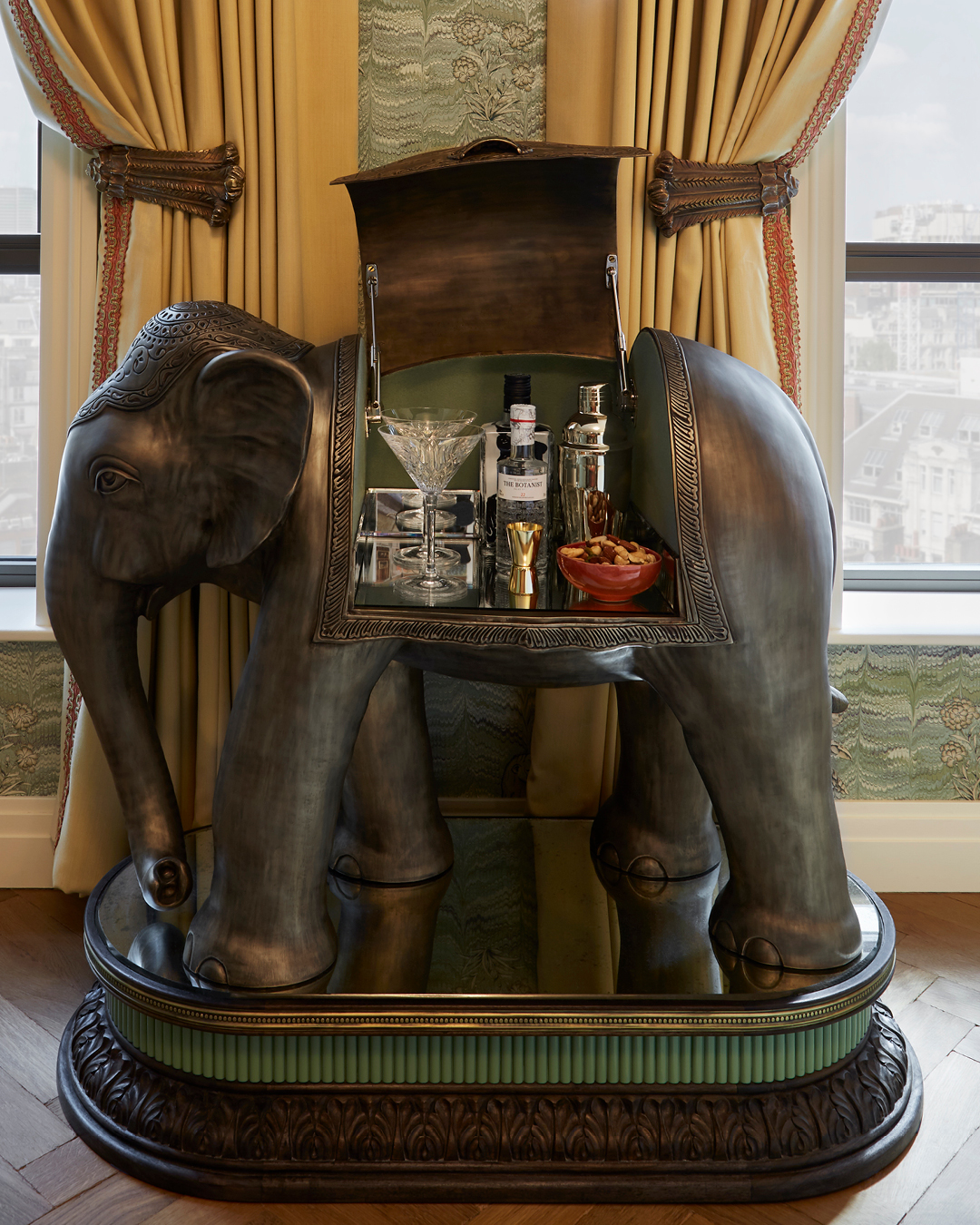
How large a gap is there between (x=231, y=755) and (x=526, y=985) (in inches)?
19.2

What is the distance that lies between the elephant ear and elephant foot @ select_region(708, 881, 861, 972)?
0.79m

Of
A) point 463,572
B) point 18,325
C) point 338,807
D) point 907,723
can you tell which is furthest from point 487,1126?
point 18,325

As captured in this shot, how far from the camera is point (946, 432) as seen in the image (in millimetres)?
2408

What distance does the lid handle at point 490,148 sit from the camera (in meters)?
1.50

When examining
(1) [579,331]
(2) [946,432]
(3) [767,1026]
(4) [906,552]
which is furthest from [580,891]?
(2) [946,432]

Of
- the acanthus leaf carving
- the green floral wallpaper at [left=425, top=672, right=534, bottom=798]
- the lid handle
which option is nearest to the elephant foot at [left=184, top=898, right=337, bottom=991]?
the acanthus leaf carving

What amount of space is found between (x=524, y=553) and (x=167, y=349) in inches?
19.7

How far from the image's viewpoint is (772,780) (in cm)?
132

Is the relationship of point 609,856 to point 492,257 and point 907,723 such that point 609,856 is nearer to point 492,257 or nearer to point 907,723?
point 907,723

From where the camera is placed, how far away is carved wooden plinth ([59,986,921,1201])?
4.29 ft

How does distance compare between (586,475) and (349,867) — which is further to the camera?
(349,867)

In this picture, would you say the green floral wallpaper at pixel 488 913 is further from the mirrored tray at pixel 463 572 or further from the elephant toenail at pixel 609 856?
the mirrored tray at pixel 463 572

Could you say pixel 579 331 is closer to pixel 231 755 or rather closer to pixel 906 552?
pixel 231 755

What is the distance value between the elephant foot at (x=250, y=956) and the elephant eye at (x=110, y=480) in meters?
0.54
